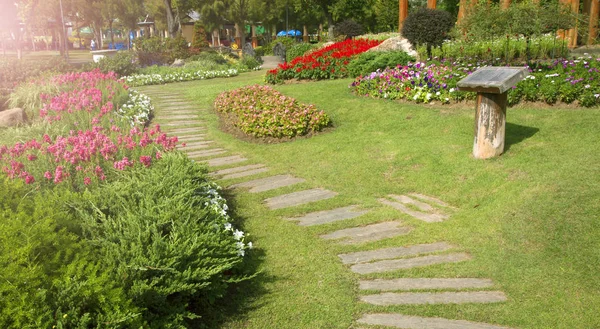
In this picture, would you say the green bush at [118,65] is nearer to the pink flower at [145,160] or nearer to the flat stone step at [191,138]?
the flat stone step at [191,138]

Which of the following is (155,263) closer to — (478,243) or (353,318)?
(353,318)

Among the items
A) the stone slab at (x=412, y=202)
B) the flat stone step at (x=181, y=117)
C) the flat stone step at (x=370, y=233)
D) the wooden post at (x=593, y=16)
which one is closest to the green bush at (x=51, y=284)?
the flat stone step at (x=370, y=233)

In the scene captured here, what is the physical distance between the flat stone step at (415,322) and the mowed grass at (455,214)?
2.7 inches

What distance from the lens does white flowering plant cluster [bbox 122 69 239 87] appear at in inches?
659

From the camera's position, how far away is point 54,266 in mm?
3154

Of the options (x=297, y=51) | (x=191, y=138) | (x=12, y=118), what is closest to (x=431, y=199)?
(x=191, y=138)

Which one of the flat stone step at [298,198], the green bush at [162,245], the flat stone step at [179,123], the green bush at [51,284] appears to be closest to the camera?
the green bush at [51,284]

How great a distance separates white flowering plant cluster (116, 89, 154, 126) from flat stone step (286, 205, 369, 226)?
206 inches

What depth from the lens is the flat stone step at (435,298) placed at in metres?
3.77

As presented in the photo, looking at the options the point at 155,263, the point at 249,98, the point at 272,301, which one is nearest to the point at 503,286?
the point at 272,301

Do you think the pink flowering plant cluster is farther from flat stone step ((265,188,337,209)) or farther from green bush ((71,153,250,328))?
flat stone step ((265,188,337,209))

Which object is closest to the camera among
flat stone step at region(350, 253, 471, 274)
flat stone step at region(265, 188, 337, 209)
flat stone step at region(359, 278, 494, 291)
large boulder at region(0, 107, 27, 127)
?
flat stone step at region(359, 278, 494, 291)

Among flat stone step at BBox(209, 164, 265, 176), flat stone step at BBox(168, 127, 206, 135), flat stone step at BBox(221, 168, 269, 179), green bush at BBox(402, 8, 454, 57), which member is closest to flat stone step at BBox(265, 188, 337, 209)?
flat stone step at BBox(221, 168, 269, 179)

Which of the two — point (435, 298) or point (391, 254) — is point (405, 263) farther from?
point (435, 298)
